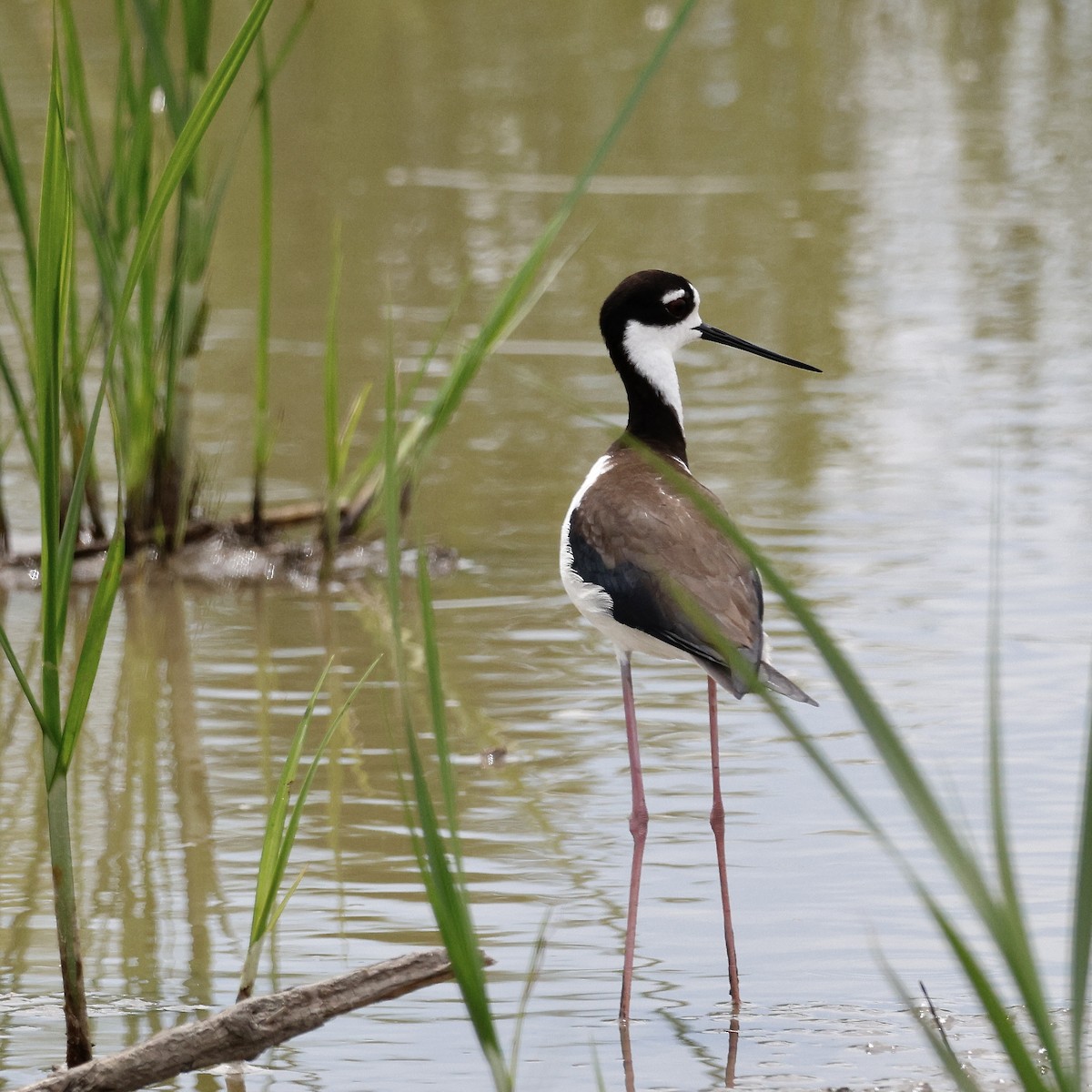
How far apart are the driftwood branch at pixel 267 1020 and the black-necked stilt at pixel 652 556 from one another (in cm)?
57

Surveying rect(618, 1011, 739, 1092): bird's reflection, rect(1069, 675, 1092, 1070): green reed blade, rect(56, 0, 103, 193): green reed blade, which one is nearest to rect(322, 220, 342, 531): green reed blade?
rect(56, 0, 103, 193): green reed blade

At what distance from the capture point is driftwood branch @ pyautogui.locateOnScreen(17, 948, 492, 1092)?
116 inches

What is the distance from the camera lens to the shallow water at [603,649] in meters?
3.62

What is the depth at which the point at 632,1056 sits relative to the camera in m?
3.38

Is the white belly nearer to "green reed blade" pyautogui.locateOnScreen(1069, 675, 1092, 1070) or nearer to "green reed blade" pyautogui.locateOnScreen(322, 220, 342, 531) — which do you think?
"green reed blade" pyautogui.locateOnScreen(322, 220, 342, 531)

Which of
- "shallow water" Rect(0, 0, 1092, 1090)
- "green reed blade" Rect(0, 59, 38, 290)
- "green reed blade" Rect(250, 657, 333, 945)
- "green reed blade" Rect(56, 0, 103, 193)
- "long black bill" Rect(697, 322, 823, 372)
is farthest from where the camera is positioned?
"green reed blade" Rect(56, 0, 103, 193)

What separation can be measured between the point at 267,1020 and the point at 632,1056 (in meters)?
0.67

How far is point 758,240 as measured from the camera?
10547 mm

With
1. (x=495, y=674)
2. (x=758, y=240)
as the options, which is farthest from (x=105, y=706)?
(x=758, y=240)

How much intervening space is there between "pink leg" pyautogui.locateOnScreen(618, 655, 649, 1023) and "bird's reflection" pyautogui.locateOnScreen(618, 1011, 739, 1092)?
1.8 inches

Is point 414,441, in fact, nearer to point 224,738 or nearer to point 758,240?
point 224,738

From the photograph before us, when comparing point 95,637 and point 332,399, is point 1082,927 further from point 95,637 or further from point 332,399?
point 332,399

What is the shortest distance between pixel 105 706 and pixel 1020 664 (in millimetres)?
2331

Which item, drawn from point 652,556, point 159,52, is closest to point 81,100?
point 159,52
